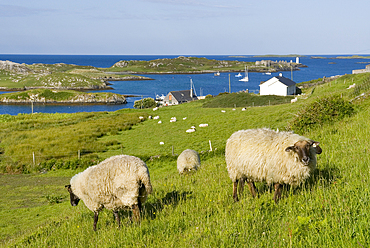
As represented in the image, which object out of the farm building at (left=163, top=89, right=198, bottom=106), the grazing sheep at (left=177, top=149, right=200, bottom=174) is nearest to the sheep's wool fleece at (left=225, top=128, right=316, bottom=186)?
the grazing sheep at (left=177, top=149, right=200, bottom=174)

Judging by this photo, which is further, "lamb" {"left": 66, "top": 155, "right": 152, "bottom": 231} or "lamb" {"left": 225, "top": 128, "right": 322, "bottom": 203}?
"lamb" {"left": 66, "top": 155, "right": 152, "bottom": 231}

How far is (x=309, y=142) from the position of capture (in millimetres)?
8531

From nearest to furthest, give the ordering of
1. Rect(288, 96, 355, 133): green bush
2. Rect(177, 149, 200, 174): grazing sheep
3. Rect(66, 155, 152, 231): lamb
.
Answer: Rect(66, 155, 152, 231): lamb < Rect(288, 96, 355, 133): green bush < Rect(177, 149, 200, 174): grazing sheep

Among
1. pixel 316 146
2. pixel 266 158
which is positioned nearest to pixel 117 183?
pixel 266 158

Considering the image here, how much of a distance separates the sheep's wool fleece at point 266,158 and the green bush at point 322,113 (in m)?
10.5

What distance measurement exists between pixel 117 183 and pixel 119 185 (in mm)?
101

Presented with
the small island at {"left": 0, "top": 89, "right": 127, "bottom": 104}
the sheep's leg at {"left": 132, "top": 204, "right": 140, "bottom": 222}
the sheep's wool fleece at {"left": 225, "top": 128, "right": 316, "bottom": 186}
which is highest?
the sheep's wool fleece at {"left": 225, "top": 128, "right": 316, "bottom": 186}

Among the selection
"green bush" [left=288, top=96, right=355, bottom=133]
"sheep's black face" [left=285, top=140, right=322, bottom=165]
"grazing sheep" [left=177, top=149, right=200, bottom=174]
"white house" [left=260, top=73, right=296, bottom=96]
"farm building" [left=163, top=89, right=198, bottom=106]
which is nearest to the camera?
"sheep's black face" [left=285, top=140, right=322, bottom=165]

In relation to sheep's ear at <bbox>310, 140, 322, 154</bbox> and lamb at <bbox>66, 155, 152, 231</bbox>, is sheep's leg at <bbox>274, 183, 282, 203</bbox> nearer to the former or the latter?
sheep's ear at <bbox>310, 140, 322, 154</bbox>

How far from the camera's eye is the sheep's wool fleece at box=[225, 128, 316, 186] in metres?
8.65

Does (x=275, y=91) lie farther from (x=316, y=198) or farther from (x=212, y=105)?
(x=316, y=198)

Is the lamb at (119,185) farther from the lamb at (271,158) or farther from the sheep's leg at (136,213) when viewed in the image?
the lamb at (271,158)

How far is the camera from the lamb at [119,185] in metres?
9.83

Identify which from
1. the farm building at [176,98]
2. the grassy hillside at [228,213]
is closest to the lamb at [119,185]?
the grassy hillside at [228,213]
